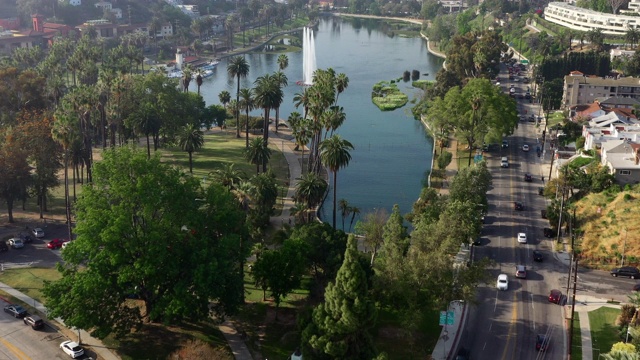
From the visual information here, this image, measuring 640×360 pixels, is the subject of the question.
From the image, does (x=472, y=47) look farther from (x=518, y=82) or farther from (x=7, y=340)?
(x=7, y=340)

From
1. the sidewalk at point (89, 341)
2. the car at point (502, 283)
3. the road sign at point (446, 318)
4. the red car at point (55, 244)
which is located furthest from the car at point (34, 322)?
the car at point (502, 283)

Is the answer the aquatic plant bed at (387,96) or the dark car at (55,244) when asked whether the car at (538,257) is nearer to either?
the dark car at (55,244)

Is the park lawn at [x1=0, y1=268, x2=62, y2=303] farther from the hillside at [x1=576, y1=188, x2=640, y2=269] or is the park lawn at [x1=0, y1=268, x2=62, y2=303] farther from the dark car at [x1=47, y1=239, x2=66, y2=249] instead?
the hillside at [x1=576, y1=188, x2=640, y2=269]

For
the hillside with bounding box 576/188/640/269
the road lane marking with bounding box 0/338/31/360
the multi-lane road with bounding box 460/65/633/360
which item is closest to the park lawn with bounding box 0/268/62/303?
the road lane marking with bounding box 0/338/31/360

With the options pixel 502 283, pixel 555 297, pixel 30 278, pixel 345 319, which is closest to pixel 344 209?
pixel 502 283

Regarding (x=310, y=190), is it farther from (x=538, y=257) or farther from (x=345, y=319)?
(x=345, y=319)

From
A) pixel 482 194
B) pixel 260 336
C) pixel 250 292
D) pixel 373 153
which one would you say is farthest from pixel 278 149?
pixel 260 336
